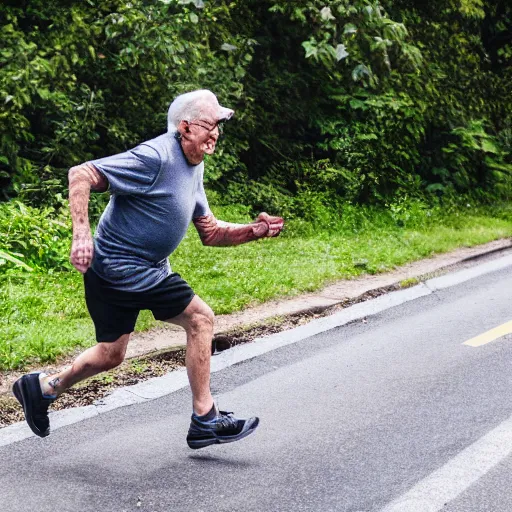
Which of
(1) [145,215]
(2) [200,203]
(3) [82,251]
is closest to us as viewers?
(3) [82,251]

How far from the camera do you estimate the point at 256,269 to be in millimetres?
8523

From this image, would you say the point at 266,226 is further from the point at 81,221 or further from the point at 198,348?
the point at 81,221

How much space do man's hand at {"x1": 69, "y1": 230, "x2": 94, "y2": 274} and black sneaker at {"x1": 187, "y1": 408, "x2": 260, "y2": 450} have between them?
98 cm

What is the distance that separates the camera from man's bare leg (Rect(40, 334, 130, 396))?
4.13 m

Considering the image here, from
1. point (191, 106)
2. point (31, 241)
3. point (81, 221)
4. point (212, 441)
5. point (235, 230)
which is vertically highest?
point (191, 106)

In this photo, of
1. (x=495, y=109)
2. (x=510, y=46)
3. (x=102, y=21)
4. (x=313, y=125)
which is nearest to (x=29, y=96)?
(x=102, y=21)

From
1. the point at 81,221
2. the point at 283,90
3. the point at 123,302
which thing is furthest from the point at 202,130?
the point at 283,90

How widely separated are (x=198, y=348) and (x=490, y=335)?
3.21 metres

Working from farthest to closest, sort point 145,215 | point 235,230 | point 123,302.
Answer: point 235,230, point 123,302, point 145,215

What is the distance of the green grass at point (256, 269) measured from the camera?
5.95 m

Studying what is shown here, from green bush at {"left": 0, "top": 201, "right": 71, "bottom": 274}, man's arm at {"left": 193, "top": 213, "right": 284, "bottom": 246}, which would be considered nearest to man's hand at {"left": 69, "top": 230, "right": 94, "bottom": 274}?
man's arm at {"left": 193, "top": 213, "right": 284, "bottom": 246}

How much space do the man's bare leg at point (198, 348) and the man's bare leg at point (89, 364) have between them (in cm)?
30

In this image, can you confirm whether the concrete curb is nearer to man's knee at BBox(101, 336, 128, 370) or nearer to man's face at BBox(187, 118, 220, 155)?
man's knee at BBox(101, 336, 128, 370)

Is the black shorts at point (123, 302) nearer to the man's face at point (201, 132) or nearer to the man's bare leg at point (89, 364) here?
the man's bare leg at point (89, 364)
